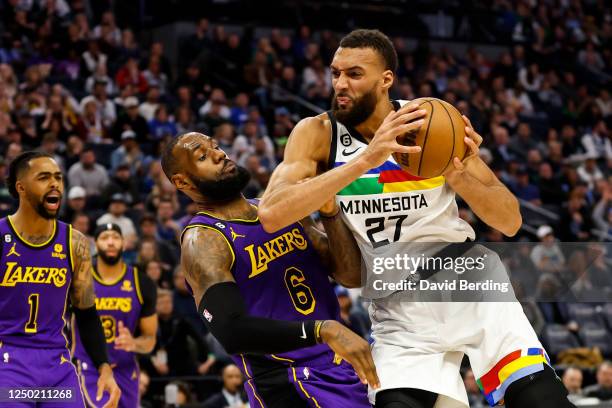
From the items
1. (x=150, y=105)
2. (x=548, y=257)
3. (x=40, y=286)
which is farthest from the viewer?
(x=150, y=105)

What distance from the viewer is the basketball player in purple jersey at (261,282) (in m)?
3.67

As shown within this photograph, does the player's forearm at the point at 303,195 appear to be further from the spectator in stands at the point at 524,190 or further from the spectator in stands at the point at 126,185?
the spectator in stands at the point at 524,190

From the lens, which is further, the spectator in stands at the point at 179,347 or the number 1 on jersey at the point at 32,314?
the spectator in stands at the point at 179,347

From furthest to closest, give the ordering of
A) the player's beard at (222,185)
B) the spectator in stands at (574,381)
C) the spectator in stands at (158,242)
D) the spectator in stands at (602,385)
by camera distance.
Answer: the spectator in stands at (158,242)
the spectator in stands at (574,381)
the spectator in stands at (602,385)
the player's beard at (222,185)

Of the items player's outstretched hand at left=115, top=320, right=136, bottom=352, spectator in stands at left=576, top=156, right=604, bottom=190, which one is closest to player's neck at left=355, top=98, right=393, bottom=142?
player's outstretched hand at left=115, top=320, right=136, bottom=352

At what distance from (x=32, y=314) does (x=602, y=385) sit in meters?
6.06

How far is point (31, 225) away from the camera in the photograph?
5.57 meters

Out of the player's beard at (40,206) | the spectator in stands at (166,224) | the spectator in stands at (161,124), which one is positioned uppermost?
the player's beard at (40,206)

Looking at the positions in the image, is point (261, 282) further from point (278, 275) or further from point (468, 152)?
point (468, 152)

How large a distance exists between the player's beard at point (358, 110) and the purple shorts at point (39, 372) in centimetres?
243

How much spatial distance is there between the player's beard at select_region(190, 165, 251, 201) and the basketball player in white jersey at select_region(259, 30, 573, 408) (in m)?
0.36

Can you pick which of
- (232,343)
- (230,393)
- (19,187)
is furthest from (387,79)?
(230,393)

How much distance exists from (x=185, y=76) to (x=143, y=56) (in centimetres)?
76

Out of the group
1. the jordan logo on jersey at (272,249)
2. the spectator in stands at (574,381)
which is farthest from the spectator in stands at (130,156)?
the jordan logo on jersey at (272,249)
